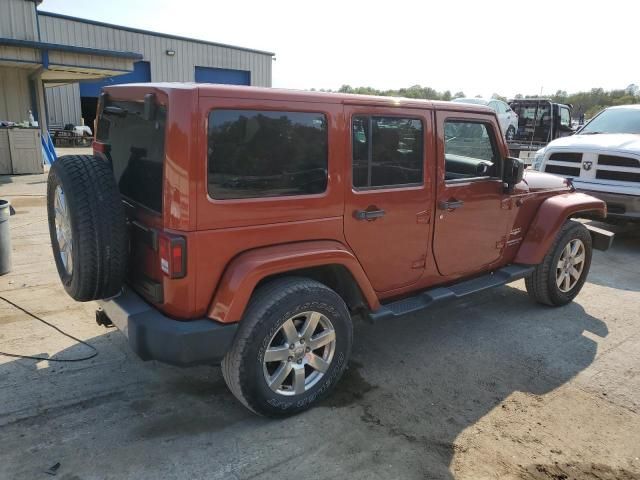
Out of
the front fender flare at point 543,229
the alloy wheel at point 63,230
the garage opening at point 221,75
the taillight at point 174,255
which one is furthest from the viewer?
the garage opening at point 221,75

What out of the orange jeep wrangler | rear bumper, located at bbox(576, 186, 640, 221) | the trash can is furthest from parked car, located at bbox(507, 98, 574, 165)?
the trash can

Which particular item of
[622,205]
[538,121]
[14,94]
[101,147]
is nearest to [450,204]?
[101,147]

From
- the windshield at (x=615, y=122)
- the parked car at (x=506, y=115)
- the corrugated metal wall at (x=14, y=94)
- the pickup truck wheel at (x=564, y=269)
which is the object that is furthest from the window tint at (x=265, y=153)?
the parked car at (x=506, y=115)

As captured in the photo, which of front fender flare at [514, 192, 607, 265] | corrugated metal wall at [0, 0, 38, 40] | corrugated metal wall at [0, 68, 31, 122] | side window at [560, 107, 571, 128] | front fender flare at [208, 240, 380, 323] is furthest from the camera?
A: side window at [560, 107, 571, 128]

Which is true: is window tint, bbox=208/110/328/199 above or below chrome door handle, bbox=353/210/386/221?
above

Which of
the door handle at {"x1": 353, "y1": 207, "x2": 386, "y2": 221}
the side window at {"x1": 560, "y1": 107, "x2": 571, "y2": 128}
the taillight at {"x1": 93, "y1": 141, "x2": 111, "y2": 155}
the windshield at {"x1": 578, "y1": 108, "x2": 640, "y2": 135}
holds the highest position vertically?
the side window at {"x1": 560, "y1": 107, "x2": 571, "y2": 128}

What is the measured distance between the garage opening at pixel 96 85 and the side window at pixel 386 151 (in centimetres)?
2343

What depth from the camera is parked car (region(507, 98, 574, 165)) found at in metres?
18.4

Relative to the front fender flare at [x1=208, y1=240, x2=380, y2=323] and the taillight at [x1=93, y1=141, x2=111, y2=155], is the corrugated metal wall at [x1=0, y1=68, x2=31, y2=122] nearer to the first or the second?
the taillight at [x1=93, y1=141, x2=111, y2=155]

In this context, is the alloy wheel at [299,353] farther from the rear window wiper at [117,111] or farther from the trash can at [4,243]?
the trash can at [4,243]

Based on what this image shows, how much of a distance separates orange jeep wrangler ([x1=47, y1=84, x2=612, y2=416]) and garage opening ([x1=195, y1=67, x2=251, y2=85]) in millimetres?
24232

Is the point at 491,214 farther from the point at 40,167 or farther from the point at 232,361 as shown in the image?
the point at 40,167

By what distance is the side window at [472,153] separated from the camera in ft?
12.9

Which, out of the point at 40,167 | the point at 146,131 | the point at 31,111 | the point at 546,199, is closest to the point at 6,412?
the point at 146,131
